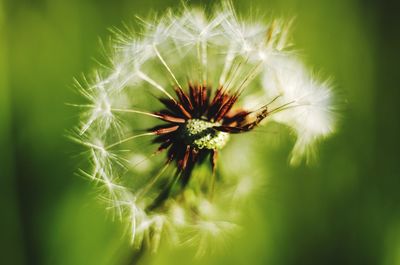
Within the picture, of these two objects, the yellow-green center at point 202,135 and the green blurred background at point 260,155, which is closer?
the yellow-green center at point 202,135

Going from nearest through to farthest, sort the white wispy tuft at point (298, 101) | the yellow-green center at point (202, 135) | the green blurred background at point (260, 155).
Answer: the yellow-green center at point (202, 135) → the white wispy tuft at point (298, 101) → the green blurred background at point (260, 155)

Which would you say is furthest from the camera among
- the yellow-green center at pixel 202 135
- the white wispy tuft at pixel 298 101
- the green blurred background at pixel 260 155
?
the green blurred background at pixel 260 155

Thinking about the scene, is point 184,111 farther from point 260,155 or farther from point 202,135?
point 260,155

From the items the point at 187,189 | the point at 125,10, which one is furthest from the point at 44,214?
the point at 125,10

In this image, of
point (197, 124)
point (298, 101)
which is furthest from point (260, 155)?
point (197, 124)

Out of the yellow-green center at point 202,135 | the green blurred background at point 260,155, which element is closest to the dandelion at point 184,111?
the yellow-green center at point 202,135

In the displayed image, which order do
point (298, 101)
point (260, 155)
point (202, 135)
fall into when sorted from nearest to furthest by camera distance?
point (202, 135) < point (298, 101) < point (260, 155)

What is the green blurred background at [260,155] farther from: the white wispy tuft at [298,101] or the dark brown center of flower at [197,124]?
the dark brown center of flower at [197,124]

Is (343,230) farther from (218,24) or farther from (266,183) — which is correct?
(218,24)
